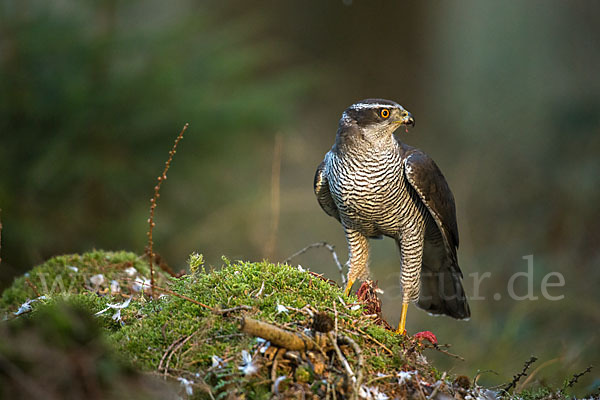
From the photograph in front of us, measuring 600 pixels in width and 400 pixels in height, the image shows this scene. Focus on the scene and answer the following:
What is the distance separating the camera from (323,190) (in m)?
4.07

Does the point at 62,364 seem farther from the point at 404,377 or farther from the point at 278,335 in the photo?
the point at 404,377

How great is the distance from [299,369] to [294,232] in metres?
7.16

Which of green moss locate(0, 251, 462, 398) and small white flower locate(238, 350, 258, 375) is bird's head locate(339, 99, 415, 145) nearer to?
green moss locate(0, 251, 462, 398)

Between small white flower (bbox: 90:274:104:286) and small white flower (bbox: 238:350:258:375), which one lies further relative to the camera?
small white flower (bbox: 90:274:104:286)

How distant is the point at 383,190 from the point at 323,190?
24.8 inches

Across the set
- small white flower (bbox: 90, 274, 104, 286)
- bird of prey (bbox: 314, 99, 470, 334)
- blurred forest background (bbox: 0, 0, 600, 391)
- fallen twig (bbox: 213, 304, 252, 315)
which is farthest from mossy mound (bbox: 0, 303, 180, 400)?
blurred forest background (bbox: 0, 0, 600, 391)

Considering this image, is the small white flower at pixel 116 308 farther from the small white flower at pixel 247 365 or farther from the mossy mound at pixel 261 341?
the small white flower at pixel 247 365

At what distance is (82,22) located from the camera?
6773 millimetres

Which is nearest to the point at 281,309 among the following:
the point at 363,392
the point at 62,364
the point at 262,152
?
the point at 363,392

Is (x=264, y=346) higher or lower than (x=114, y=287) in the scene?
higher

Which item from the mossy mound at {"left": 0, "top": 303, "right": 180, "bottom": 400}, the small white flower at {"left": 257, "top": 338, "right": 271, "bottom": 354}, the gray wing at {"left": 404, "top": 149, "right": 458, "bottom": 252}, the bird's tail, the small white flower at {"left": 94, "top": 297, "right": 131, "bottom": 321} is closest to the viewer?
the mossy mound at {"left": 0, "top": 303, "right": 180, "bottom": 400}

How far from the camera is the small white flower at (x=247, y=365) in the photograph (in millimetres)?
1962

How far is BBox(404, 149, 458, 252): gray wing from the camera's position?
3.74m

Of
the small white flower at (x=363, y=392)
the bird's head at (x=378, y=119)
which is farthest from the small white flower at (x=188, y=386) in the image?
the bird's head at (x=378, y=119)
